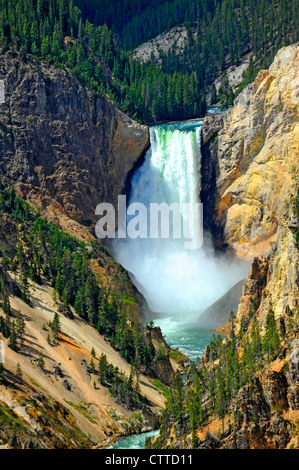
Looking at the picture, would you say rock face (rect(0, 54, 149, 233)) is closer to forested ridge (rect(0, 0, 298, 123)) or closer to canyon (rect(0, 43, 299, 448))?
canyon (rect(0, 43, 299, 448))

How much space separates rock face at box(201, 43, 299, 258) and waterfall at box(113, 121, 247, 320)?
323cm

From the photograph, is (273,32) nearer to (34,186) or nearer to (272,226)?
(272,226)

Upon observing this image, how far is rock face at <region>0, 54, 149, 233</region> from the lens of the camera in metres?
135

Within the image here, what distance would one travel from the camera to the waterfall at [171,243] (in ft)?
465

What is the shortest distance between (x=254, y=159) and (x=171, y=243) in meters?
25.8

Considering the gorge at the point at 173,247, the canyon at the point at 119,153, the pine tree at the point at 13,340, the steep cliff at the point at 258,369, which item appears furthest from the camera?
the gorge at the point at 173,247

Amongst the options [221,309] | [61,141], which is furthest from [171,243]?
[61,141]

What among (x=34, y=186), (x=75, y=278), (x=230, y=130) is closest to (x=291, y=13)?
(x=230, y=130)

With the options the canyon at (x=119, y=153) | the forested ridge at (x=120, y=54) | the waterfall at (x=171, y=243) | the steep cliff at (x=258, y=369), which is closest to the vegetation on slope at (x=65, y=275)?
the canyon at (x=119, y=153)

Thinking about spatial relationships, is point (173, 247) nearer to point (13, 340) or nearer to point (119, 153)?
point (119, 153)

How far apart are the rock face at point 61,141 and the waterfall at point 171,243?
4966mm

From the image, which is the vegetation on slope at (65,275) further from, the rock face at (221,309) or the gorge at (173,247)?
the gorge at (173,247)

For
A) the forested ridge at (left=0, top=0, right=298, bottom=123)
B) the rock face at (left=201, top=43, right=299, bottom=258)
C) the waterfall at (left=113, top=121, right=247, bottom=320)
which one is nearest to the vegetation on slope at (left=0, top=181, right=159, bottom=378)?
the waterfall at (left=113, top=121, right=247, bottom=320)

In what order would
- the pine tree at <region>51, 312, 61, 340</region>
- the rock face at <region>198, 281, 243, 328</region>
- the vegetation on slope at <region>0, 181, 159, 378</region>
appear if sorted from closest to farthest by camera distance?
1. the pine tree at <region>51, 312, 61, 340</region>
2. the vegetation on slope at <region>0, 181, 159, 378</region>
3. the rock face at <region>198, 281, 243, 328</region>
